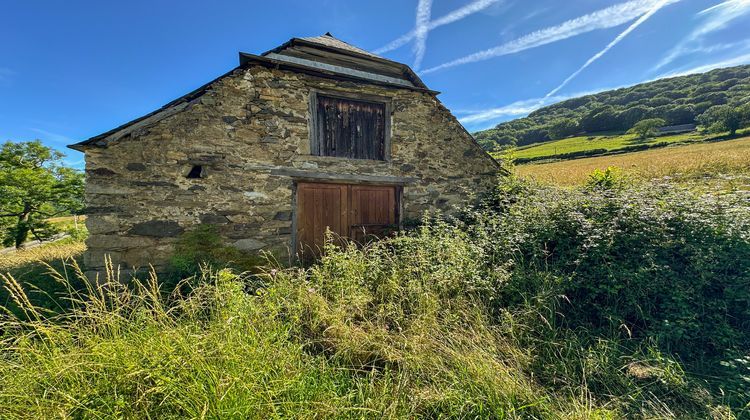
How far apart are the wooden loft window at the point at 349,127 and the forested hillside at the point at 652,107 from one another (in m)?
33.4

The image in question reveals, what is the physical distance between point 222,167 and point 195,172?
0.46 meters

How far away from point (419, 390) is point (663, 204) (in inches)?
172

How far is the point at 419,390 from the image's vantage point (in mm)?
2277

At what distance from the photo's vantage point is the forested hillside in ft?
136

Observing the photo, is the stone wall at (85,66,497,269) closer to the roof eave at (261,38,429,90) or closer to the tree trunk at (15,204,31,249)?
the roof eave at (261,38,429,90)

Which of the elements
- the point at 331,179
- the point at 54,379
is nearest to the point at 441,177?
the point at 331,179

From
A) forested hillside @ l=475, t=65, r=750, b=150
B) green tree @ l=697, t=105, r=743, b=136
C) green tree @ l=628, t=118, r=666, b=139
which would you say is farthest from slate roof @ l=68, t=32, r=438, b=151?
green tree @ l=628, t=118, r=666, b=139

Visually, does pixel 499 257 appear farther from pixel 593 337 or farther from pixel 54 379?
pixel 54 379

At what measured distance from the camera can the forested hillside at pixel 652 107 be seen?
1630 inches

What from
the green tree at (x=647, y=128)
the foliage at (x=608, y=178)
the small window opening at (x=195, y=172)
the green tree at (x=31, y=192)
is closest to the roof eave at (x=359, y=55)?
the small window opening at (x=195, y=172)

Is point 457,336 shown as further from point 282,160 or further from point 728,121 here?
point 728,121

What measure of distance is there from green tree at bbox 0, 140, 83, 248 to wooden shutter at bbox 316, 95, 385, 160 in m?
9.12

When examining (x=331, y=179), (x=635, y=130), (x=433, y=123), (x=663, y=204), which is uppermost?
(x=635, y=130)

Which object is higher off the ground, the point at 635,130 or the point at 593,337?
the point at 635,130
